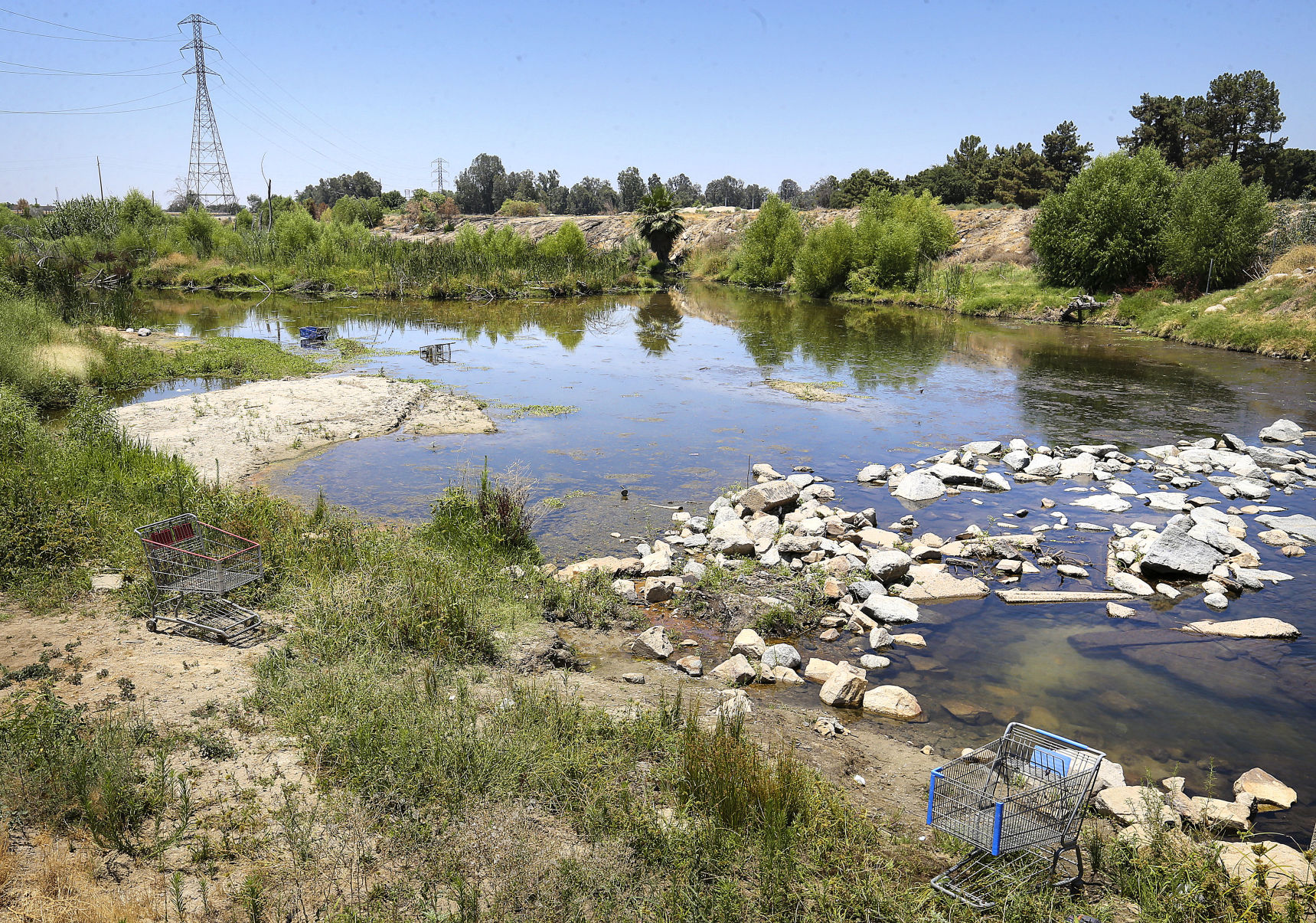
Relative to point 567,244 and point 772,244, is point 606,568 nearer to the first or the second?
point 567,244

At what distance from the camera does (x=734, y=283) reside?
55031 mm

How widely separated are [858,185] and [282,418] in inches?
2557

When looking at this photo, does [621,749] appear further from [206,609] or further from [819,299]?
A: [819,299]

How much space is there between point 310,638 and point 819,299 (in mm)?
40835

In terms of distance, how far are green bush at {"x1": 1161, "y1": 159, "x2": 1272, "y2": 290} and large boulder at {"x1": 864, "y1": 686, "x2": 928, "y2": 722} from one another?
94.9 ft

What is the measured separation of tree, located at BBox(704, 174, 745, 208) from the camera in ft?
390

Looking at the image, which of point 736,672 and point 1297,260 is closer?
point 736,672

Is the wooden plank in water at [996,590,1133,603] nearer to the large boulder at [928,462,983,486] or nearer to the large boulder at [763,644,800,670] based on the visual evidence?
the large boulder at [763,644,800,670]

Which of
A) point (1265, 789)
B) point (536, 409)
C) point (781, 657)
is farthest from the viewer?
point (536, 409)

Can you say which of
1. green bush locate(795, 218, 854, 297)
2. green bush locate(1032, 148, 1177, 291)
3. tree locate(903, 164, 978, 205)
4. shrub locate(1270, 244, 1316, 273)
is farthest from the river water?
tree locate(903, 164, 978, 205)

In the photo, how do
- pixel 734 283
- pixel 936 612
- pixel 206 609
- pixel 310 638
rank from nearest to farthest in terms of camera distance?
pixel 310 638, pixel 206 609, pixel 936 612, pixel 734 283

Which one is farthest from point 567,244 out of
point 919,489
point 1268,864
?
point 1268,864

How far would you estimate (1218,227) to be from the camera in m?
26.2

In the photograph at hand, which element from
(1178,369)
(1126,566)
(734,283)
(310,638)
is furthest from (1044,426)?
(734,283)
